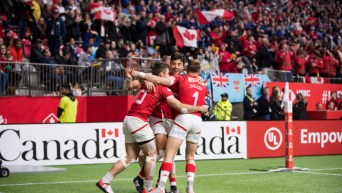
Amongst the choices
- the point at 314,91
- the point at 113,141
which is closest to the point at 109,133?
the point at 113,141

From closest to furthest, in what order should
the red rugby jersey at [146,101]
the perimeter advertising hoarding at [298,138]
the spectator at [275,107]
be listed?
1. the red rugby jersey at [146,101]
2. the perimeter advertising hoarding at [298,138]
3. the spectator at [275,107]

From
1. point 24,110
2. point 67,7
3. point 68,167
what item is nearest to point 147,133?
point 68,167

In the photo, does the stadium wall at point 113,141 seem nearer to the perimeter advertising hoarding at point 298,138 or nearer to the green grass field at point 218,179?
the perimeter advertising hoarding at point 298,138

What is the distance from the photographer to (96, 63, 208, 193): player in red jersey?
35.0 feet

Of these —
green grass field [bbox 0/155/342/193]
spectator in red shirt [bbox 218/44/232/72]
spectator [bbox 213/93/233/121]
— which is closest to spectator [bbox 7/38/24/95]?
green grass field [bbox 0/155/342/193]

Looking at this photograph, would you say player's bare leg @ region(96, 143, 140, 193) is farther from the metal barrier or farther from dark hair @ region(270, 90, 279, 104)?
dark hair @ region(270, 90, 279, 104)

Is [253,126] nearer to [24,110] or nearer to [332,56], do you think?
[24,110]

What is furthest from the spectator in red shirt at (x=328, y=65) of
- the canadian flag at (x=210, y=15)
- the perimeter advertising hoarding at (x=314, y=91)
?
the canadian flag at (x=210, y=15)

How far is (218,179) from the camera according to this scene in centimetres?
1402

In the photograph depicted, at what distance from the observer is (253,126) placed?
66.5 ft

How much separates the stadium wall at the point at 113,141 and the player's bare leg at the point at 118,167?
657 cm

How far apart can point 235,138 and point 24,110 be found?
6789mm

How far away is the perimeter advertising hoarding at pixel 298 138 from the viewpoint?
20.4 meters

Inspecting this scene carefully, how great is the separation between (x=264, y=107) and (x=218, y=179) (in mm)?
10385
